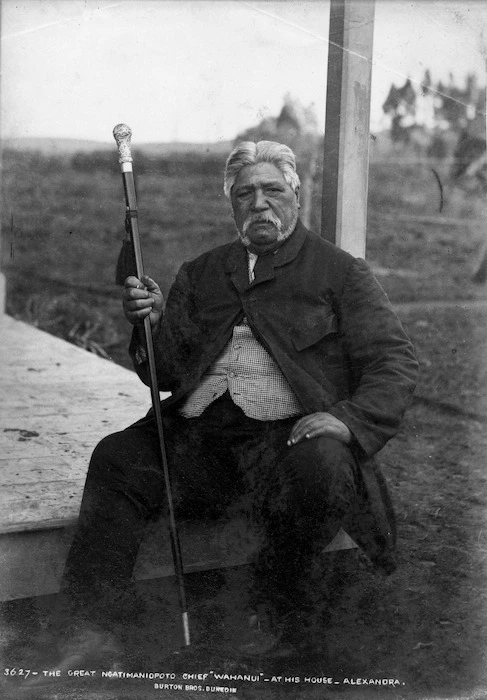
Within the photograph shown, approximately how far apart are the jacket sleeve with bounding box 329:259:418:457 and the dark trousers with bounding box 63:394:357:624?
0.12 meters

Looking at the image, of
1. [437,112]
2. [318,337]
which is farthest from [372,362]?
[437,112]

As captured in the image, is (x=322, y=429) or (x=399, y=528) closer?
(x=322, y=429)

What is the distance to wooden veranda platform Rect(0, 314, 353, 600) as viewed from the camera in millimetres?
2879

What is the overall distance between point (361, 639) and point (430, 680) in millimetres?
251

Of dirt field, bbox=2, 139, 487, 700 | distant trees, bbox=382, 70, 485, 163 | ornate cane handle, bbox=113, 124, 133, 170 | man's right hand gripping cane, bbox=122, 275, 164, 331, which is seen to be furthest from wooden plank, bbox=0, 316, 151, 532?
distant trees, bbox=382, 70, 485, 163

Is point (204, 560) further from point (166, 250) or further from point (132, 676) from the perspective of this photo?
point (166, 250)

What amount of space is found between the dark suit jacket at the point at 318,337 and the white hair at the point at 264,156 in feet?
0.76

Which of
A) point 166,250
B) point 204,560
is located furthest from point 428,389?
point 204,560

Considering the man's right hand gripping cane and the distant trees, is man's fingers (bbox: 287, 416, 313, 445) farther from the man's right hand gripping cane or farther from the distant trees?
the distant trees

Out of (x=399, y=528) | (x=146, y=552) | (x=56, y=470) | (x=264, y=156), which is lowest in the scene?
(x=399, y=528)

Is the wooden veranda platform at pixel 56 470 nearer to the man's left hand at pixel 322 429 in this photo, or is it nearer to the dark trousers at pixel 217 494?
the dark trousers at pixel 217 494

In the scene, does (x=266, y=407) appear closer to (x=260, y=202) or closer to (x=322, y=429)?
(x=322, y=429)

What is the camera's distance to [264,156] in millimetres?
2873

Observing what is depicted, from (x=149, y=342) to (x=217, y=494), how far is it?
58cm
